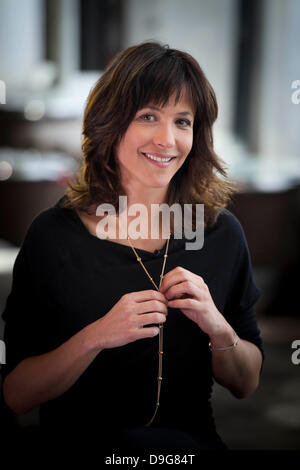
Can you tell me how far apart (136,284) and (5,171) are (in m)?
2.37

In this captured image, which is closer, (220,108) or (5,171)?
(5,171)

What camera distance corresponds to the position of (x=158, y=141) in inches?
33.3

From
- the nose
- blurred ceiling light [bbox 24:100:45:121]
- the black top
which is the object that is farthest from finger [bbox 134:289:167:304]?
blurred ceiling light [bbox 24:100:45:121]

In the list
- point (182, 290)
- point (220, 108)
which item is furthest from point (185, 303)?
point (220, 108)

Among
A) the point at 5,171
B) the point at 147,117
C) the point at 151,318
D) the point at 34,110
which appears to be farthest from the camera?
the point at 34,110

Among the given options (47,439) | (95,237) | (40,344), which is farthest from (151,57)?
(47,439)

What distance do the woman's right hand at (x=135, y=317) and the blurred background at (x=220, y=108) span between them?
2.48 ft

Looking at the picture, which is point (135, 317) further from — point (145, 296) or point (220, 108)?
point (220, 108)

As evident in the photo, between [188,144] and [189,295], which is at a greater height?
[188,144]

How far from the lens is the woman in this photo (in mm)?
850

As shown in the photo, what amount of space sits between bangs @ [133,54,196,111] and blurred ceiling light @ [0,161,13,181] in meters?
2.34

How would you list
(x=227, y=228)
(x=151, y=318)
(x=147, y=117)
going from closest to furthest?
(x=151, y=318), (x=147, y=117), (x=227, y=228)

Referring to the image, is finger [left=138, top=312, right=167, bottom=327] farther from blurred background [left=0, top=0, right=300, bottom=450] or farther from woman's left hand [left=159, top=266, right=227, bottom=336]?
blurred background [left=0, top=0, right=300, bottom=450]

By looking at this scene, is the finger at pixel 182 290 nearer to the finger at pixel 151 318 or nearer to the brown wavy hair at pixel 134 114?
the finger at pixel 151 318
